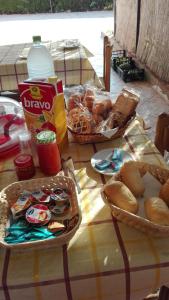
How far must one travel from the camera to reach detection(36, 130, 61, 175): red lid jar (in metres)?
0.70

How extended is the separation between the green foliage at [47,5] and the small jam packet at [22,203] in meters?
8.25

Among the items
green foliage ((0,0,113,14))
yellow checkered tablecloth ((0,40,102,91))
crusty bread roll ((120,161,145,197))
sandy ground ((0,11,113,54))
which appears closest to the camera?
crusty bread roll ((120,161,145,197))

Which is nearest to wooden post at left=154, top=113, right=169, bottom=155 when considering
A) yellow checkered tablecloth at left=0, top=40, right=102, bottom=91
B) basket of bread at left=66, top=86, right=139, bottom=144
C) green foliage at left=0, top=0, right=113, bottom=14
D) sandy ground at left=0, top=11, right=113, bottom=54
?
basket of bread at left=66, top=86, right=139, bottom=144

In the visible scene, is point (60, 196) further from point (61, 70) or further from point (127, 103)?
point (61, 70)

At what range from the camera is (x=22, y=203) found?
1.98 ft

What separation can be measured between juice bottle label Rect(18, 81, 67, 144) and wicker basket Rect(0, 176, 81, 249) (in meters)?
0.19

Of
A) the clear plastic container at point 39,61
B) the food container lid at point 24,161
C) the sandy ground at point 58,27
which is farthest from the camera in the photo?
the sandy ground at point 58,27

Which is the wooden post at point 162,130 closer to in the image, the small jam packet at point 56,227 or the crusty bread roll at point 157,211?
the crusty bread roll at point 157,211

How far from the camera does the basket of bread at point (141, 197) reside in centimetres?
53

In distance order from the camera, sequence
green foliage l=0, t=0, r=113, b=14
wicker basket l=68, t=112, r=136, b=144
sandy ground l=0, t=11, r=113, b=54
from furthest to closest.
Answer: green foliage l=0, t=0, r=113, b=14 < sandy ground l=0, t=11, r=113, b=54 < wicker basket l=68, t=112, r=136, b=144

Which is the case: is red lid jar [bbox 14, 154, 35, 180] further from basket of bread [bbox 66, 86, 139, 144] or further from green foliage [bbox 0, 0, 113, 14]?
green foliage [bbox 0, 0, 113, 14]

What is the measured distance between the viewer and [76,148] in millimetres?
869

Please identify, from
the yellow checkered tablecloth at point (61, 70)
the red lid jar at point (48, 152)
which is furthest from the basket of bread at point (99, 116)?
the yellow checkered tablecloth at point (61, 70)

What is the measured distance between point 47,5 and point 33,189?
851cm
